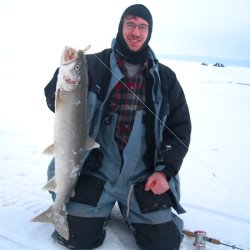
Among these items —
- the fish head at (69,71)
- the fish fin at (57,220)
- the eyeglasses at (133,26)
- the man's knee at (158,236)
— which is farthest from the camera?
the eyeglasses at (133,26)

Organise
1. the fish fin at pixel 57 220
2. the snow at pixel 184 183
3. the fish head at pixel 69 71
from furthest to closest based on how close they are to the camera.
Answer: the snow at pixel 184 183 → the fish fin at pixel 57 220 → the fish head at pixel 69 71

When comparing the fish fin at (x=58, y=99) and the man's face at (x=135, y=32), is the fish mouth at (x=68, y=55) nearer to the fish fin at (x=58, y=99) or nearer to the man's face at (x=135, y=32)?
the fish fin at (x=58, y=99)

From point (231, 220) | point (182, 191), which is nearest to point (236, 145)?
point (182, 191)

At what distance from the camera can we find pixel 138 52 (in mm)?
3779

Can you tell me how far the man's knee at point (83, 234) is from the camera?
3.48m

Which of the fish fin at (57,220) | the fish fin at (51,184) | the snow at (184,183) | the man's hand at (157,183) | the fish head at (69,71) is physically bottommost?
the snow at (184,183)

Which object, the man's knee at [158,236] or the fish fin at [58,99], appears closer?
the fish fin at [58,99]

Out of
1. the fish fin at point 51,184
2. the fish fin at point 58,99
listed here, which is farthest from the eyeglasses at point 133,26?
the fish fin at point 51,184

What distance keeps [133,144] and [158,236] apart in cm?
87

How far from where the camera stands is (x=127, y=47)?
3.76m

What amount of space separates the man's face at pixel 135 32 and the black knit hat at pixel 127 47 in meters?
0.04

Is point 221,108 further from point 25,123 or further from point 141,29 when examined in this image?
point 141,29

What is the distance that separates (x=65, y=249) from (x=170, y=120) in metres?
1.55

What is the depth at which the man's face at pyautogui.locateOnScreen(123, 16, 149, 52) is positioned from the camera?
3.76 metres
